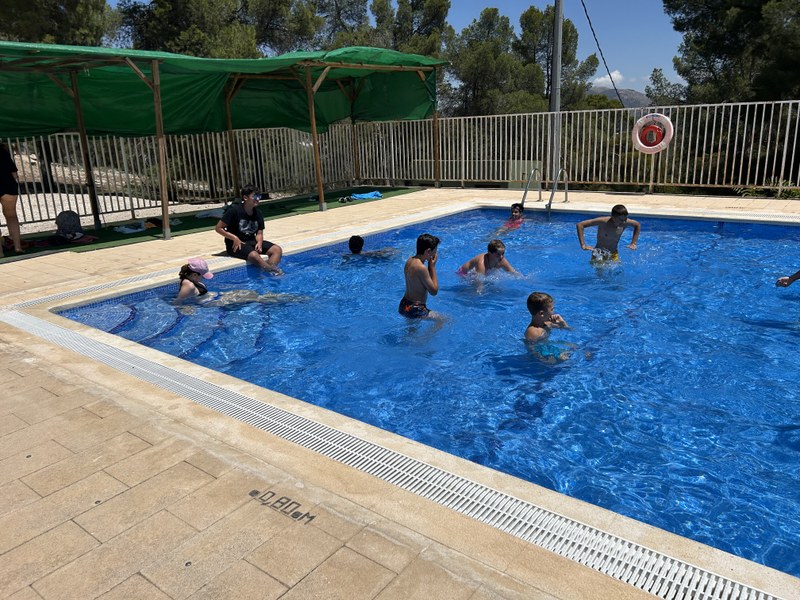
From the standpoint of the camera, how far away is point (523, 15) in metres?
32.7

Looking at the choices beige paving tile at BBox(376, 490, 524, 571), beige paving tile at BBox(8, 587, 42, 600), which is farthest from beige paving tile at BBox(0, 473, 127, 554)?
beige paving tile at BBox(376, 490, 524, 571)

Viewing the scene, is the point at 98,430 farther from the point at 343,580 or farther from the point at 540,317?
the point at 540,317

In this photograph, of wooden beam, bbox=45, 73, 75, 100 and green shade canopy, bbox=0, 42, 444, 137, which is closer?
green shade canopy, bbox=0, 42, 444, 137

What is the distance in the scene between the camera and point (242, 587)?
7.31ft

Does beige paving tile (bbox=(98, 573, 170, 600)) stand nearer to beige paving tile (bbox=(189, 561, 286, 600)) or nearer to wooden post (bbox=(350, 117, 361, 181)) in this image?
beige paving tile (bbox=(189, 561, 286, 600))

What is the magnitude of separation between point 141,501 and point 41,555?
0.44 meters

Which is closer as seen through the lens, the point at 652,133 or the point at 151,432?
the point at 151,432

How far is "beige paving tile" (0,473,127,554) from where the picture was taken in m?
2.60

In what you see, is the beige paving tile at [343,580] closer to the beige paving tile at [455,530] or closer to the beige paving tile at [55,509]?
the beige paving tile at [455,530]

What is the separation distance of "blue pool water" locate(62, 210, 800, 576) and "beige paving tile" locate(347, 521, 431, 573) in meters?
1.47

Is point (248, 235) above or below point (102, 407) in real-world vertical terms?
above

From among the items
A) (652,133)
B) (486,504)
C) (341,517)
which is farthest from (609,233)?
(341,517)

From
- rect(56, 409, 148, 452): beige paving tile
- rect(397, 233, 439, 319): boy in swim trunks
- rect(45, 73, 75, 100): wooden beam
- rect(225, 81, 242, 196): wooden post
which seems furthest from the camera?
rect(225, 81, 242, 196): wooden post

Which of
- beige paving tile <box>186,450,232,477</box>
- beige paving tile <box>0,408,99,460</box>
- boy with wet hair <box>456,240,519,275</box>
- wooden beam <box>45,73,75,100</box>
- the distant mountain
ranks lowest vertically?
beige paving tile <box>186,450,232,477</box>
